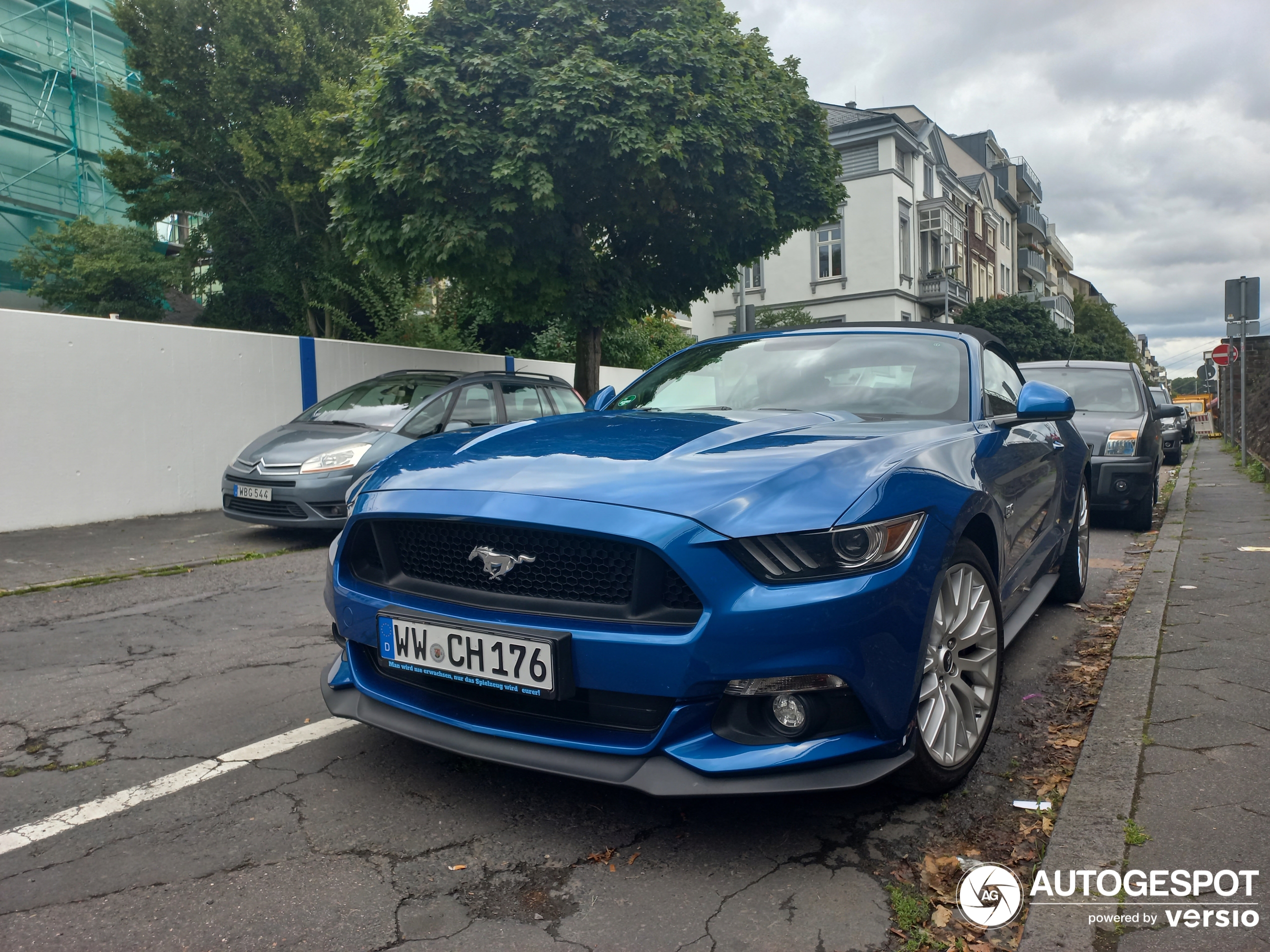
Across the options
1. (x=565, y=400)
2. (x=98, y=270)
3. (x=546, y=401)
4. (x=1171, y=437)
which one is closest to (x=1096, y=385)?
(x=565, y=400)

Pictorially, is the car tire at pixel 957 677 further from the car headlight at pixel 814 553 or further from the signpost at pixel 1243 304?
the signpost at pixel 1243 304

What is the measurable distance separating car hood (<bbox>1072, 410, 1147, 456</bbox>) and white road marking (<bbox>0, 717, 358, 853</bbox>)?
23.0 feet

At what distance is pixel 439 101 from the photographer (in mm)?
11367

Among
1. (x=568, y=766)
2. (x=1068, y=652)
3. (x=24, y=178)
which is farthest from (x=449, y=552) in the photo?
(x=24, y=178)

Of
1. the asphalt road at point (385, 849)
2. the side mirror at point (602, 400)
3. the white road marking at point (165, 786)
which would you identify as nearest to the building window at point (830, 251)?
the side mirror at point (602, 400)

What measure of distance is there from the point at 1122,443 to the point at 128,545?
8428mm

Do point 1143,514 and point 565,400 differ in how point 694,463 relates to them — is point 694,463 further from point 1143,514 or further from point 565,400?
point 565,400

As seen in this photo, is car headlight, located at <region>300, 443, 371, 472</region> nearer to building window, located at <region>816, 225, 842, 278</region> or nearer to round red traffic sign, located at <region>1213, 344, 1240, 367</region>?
round red traffic sign, located at <region>1213, 344, 1240, 367</region>

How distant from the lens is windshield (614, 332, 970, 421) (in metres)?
3.64

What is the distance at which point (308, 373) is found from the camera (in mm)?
12031

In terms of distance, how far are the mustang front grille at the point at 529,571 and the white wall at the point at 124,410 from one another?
295 inches

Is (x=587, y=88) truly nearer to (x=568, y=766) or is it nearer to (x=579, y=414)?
(x=579, y=414)

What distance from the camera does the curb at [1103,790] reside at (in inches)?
80.9

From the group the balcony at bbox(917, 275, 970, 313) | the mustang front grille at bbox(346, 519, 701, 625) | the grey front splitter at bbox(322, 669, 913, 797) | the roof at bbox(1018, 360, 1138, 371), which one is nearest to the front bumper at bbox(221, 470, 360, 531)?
the mustang front grille at bbox(346, 519, 701, 625)
